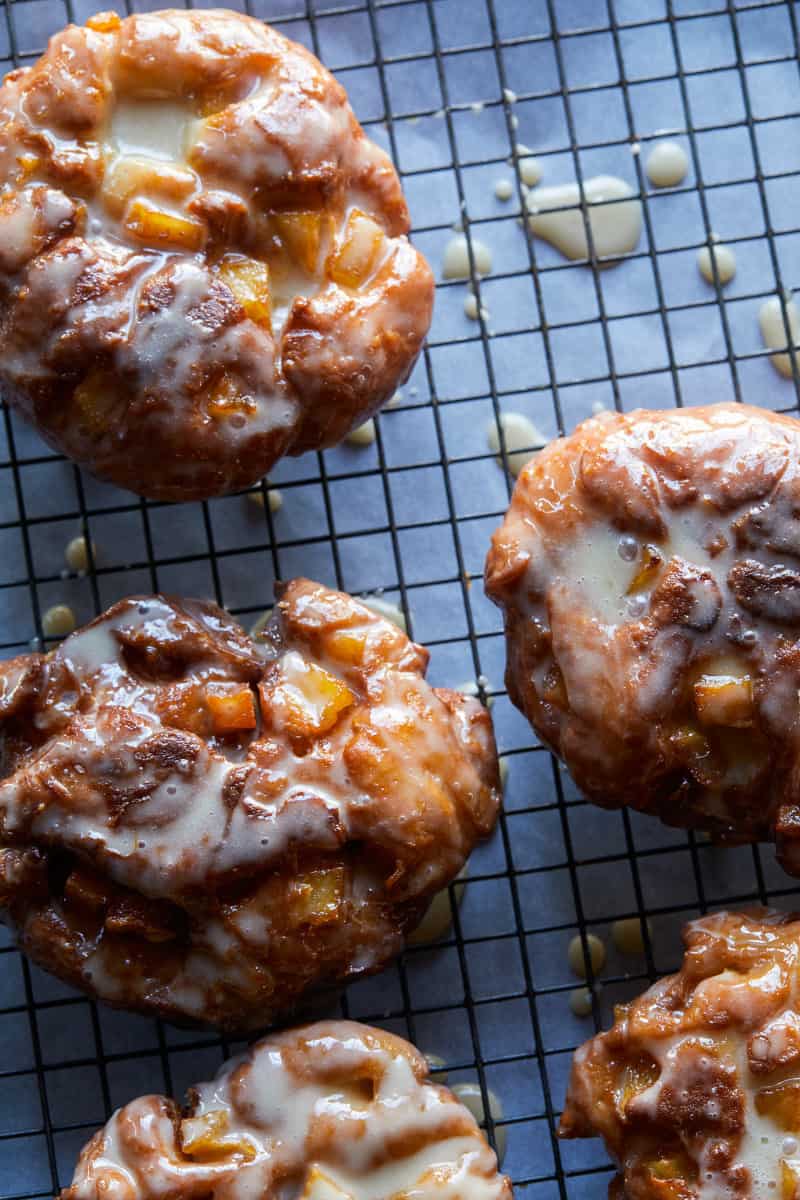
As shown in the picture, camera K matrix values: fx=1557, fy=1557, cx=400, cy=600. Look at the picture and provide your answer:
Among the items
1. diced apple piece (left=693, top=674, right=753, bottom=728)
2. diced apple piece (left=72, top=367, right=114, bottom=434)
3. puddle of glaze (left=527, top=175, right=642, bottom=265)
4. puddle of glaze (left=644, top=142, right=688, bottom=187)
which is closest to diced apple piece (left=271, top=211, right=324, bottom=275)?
diced apple piece (left=72, top=367, right=114, bottom=434)

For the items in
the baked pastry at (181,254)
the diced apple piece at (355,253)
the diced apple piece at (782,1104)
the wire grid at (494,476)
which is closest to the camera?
the diced apple piece at (782,1104)

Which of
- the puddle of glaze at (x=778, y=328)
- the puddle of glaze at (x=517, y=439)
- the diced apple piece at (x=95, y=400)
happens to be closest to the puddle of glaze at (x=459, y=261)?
the puddle of glaze at (x=517, y=439)

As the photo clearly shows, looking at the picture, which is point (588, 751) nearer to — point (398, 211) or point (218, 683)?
point (218, 683)

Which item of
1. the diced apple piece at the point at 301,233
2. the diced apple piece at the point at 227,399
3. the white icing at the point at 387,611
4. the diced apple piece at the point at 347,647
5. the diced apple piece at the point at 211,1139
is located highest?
the diced apple piece at the point at 301,233

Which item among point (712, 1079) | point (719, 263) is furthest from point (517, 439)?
point (712, 1079)

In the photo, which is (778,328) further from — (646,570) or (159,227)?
(159,227)

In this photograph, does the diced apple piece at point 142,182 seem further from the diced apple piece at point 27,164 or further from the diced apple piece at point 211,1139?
the diced apple piece at point 211,1139
